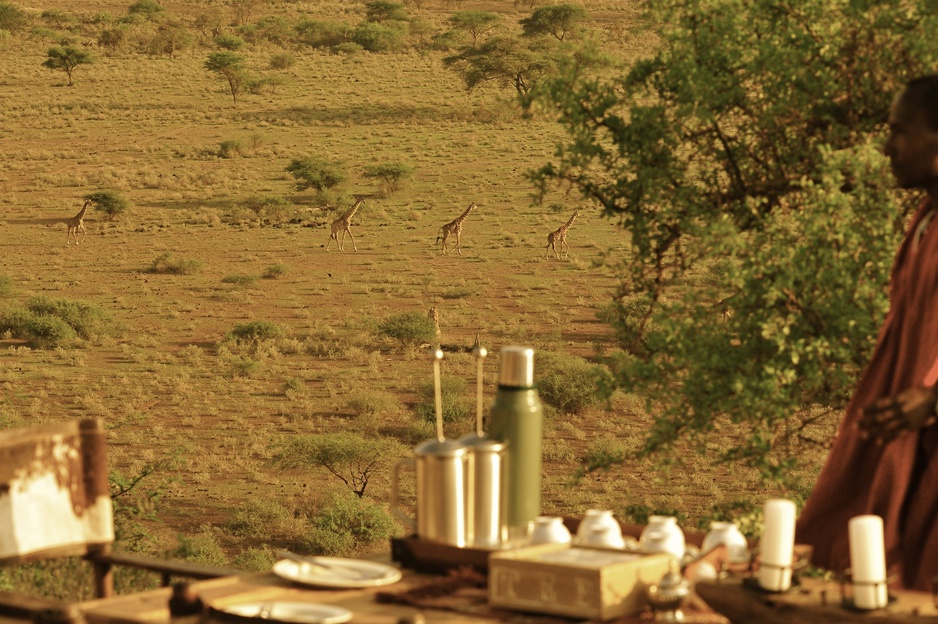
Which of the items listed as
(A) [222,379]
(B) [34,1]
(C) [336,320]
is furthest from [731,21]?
(B) [34,1]

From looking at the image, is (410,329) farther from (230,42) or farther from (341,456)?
(230,42)

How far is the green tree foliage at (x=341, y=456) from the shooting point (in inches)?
593

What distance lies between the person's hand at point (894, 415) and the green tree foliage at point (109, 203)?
26462mm

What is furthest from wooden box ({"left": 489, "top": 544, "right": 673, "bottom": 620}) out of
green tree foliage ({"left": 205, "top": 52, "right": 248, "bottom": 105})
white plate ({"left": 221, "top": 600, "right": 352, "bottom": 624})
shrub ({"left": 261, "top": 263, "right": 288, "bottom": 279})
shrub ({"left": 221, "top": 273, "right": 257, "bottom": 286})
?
green tree foliage ({"left": 205, "top": 52, "right": 248, "bottom": 105})

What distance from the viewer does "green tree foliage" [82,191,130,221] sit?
Result: 91.9 ft

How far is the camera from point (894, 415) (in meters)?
2.64

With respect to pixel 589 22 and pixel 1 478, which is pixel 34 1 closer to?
pixel 589 22

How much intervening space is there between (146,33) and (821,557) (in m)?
50.4

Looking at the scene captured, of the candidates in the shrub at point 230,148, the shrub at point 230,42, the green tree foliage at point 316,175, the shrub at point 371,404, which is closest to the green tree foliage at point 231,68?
the shrub at point 230,42

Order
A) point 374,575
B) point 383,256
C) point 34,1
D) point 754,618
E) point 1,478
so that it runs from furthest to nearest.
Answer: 1. point 34,1
2. point 383,256
3. point 1,478
4. point 374,575
5. point 754,618

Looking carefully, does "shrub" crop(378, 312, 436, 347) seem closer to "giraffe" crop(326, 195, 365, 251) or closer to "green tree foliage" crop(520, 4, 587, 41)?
"giraffe" crop(326, 195, 365, 251)

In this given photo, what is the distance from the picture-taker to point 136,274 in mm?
24281

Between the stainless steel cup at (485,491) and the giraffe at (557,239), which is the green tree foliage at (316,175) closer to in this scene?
the giraffe at (557,239)

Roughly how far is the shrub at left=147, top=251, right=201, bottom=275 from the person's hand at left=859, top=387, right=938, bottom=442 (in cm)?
2234
